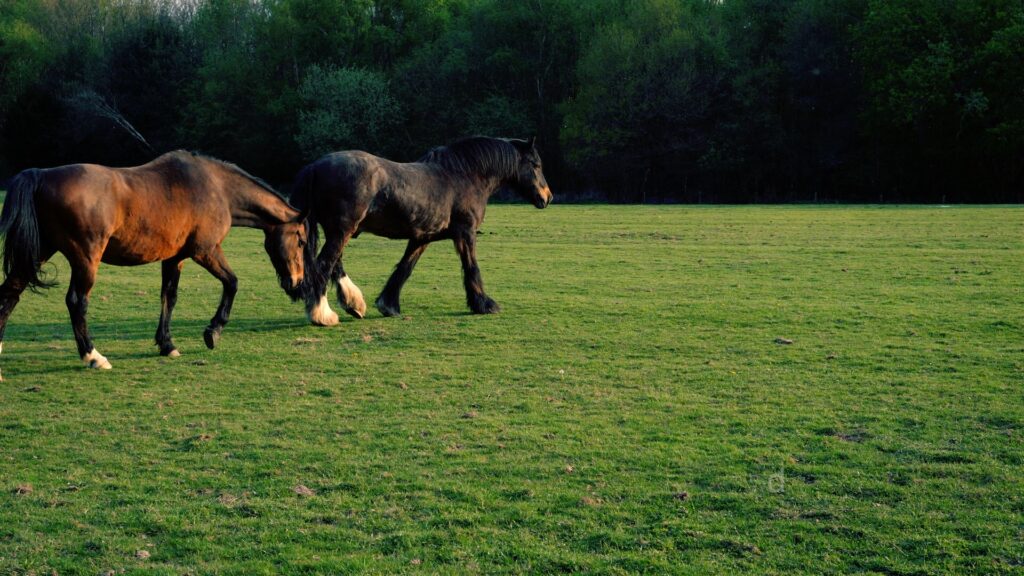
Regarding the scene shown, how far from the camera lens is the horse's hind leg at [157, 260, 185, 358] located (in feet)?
30.7

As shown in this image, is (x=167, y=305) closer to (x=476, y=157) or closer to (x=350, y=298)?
(x=350, y=298)

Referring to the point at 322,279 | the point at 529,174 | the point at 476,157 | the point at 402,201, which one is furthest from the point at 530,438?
the point at 529,174

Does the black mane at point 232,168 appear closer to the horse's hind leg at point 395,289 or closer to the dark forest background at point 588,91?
the horse's hind leg at point 395,289

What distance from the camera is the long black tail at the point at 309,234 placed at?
10.7 m

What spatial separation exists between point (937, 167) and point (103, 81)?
54.8m

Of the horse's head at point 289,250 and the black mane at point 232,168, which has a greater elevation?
the black mane at point 232,168

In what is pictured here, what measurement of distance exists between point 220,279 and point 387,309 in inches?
114

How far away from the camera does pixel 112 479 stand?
5488 mm

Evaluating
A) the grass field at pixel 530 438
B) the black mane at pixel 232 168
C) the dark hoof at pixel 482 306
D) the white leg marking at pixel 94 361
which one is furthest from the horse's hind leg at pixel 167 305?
the dark hoof at pixel 482 306

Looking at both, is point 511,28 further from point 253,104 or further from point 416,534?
point 416,534

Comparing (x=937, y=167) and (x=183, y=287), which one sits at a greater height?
(x=937, y=167)

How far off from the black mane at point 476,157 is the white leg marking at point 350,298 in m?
1.95

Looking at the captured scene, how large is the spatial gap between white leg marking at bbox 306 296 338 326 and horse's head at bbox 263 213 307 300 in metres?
0.42

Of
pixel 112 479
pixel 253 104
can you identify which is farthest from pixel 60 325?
pixel 253 104
